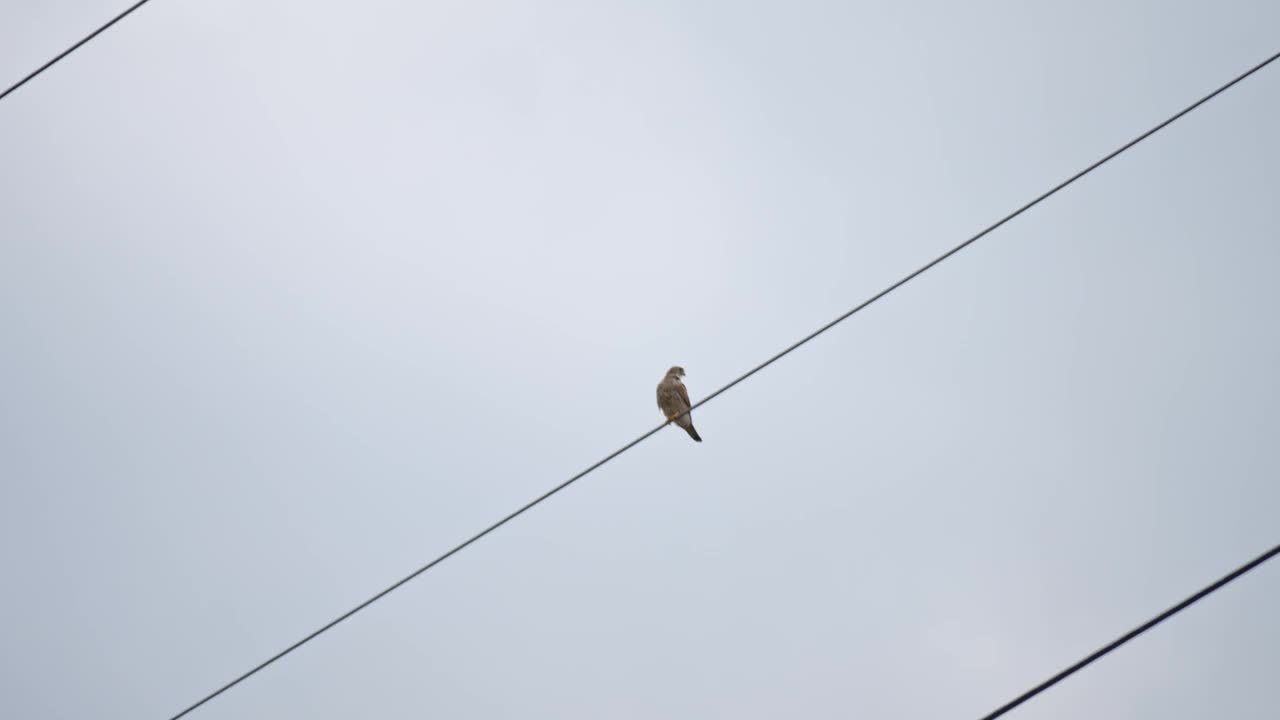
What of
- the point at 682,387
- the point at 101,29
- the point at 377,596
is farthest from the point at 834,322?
the point at 682,387

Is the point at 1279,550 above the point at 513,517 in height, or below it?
below

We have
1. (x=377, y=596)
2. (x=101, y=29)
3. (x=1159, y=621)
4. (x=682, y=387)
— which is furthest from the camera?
(x=682, y=387)

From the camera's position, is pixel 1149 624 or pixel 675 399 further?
pixel 675 399

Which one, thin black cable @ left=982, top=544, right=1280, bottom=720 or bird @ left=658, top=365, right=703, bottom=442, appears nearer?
thin black cable @ left=982, top=544, right=1280, bottom=720

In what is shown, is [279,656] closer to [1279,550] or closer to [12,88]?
[12,88]

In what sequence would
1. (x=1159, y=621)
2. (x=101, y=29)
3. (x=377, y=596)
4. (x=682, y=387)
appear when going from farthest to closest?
(x=682, y=387)
(x=101, y=29)
(x=377, y=596)
(x=1159, y=621)

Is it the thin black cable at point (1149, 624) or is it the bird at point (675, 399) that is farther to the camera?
the bird at point (675, 399)

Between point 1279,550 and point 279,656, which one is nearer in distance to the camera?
point 1279,550

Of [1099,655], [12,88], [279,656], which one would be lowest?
[1099,655]

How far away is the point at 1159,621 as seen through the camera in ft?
9.67

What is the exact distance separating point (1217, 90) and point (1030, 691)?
254cm

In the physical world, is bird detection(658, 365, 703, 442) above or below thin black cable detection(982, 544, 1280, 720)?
above

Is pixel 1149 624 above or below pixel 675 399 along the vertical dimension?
below

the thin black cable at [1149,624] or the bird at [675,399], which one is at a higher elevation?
the bird at [675,399]
